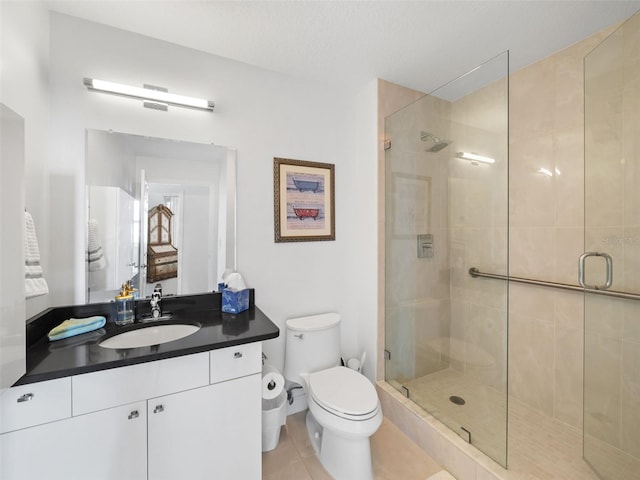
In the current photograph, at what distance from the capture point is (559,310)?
174cm

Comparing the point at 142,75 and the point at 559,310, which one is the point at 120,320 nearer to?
the point at 142,75

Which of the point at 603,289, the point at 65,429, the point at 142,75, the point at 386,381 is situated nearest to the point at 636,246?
the point at 603,289

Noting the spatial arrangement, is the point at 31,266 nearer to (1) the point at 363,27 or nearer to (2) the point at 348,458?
(2) the point at 348,458

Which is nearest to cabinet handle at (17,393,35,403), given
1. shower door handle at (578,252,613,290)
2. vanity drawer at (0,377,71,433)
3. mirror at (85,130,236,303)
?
vanity drawer at (0,377,71,433)

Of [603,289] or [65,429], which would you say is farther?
[603,289]

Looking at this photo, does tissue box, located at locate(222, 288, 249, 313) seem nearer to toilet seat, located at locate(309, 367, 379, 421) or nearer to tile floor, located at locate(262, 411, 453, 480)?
toilet seat, located at locate(309, 367, 379, 421)

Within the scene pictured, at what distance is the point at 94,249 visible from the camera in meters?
1.43

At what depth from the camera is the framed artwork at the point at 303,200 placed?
189 cm

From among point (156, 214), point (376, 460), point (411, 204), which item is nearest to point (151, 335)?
point (156, 214)

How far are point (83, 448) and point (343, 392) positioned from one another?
1110 millimetres

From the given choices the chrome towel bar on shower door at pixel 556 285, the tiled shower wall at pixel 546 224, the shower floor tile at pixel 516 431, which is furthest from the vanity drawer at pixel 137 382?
the chrome towel bar on shower door at pixel 556 285

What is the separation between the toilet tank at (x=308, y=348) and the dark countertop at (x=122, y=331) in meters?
0.34

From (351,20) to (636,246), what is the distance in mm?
1765

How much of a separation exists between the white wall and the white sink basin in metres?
0.39
